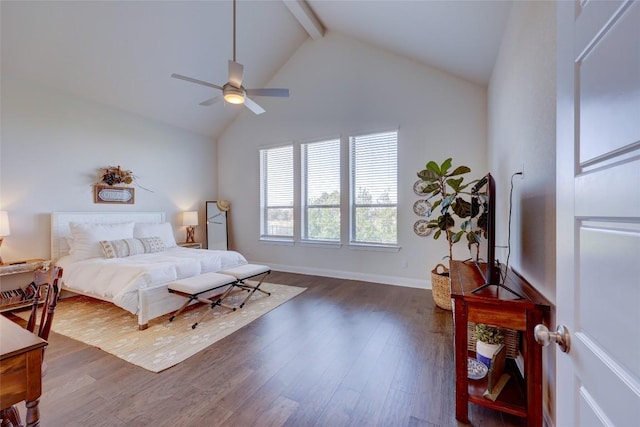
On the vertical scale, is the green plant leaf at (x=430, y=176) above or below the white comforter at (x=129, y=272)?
above

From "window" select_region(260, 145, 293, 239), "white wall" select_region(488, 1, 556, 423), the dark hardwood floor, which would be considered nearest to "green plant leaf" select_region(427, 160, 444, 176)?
"white wall" select_region(488, 1, 556, 423)

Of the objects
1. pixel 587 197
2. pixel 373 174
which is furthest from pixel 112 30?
pixel 587 197

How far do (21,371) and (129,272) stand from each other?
90.7 inches

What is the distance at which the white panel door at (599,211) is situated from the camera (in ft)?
1.72

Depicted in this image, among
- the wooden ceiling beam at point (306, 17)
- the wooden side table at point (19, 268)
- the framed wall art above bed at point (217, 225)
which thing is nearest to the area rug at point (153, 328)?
the wooden side table at point (19, 268)

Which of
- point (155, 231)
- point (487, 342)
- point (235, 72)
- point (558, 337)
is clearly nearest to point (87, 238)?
point (155, 231)

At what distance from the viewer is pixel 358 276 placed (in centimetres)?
477

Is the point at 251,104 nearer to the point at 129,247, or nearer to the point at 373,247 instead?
the point at 129,247

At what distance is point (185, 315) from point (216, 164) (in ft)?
13.1

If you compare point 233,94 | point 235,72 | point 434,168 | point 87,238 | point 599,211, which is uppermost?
point 235,72

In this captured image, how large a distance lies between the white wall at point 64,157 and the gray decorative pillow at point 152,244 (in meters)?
1.00

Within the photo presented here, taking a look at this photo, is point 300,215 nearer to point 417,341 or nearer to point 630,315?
point 417,341

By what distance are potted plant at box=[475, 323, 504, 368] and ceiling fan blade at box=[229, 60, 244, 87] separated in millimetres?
3145

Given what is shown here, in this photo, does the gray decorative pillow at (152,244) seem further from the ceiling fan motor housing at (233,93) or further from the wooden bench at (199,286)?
the ceiling fan motor housing at (233,93)
